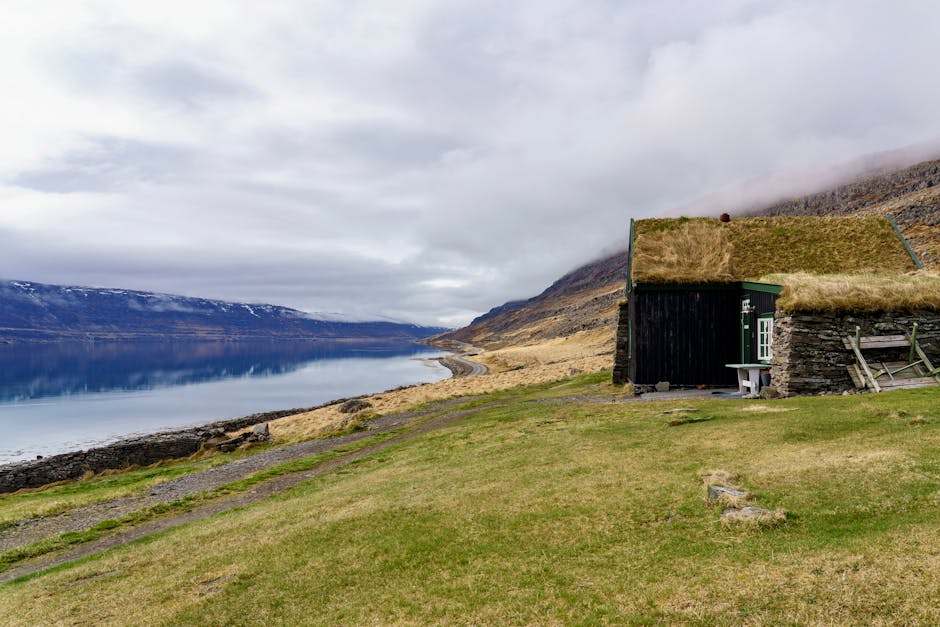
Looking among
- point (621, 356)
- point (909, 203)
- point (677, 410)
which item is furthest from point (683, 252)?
point (909, 203)

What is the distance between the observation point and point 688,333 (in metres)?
32.1

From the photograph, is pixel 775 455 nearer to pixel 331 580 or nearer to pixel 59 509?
pixel 331 580

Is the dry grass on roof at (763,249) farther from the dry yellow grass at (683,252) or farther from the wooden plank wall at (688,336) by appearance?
the wooden plank wall at (688,336)

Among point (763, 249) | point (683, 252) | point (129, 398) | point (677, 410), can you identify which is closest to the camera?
point (677, 410)

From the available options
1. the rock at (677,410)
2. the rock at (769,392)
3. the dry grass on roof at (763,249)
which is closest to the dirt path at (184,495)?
the rock at (677,410)

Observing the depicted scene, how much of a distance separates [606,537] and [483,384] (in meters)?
45.5

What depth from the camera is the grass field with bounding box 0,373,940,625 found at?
26.3 ft

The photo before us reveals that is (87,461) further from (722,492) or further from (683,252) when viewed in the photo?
(683,252)

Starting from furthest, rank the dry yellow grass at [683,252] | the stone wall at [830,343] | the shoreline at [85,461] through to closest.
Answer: the shoreline at [85,461]
the dry yellow grass at [683,252]
the stone wall at [830,343]

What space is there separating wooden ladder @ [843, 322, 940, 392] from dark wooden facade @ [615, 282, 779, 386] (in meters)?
7.19

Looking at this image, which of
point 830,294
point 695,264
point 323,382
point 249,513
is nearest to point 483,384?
point 695,264

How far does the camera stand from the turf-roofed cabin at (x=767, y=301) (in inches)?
974

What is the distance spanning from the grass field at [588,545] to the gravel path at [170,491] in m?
6.37

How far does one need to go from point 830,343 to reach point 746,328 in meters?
6.17
